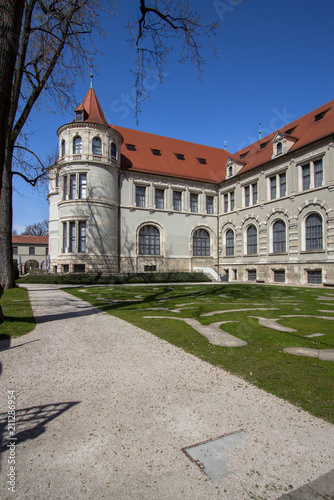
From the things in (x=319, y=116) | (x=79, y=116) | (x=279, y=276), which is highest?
(x=79, y=116)

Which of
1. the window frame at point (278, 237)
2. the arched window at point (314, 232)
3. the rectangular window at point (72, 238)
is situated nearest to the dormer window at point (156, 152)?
the rectangular window at point (72, 238)

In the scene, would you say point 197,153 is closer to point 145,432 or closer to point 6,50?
point 6,50

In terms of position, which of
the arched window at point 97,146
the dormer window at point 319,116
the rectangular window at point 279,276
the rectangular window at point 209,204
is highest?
the dormer window at point 319,116

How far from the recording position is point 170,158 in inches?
1524

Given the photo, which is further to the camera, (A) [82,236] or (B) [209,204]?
(B) [209,204]

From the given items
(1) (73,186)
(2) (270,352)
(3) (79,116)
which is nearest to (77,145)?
(3) (79,116)

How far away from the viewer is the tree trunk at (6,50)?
253 inches

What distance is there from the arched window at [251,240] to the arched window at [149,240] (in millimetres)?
10782

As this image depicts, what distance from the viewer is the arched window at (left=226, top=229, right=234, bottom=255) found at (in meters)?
36.6

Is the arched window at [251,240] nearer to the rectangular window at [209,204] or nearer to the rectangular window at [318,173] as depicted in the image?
the rectangular window at [209,204]

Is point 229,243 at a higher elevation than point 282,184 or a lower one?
lower

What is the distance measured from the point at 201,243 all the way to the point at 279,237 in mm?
10851

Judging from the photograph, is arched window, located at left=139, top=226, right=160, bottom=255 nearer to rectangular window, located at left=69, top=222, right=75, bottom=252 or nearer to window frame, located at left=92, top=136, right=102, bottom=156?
rectangular window, located at left=69, top=222, right=75, bottom=252

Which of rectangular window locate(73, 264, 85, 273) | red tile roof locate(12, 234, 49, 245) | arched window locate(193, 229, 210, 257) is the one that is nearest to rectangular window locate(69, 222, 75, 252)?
rectangular window locate(73, 264, 85, 273)
